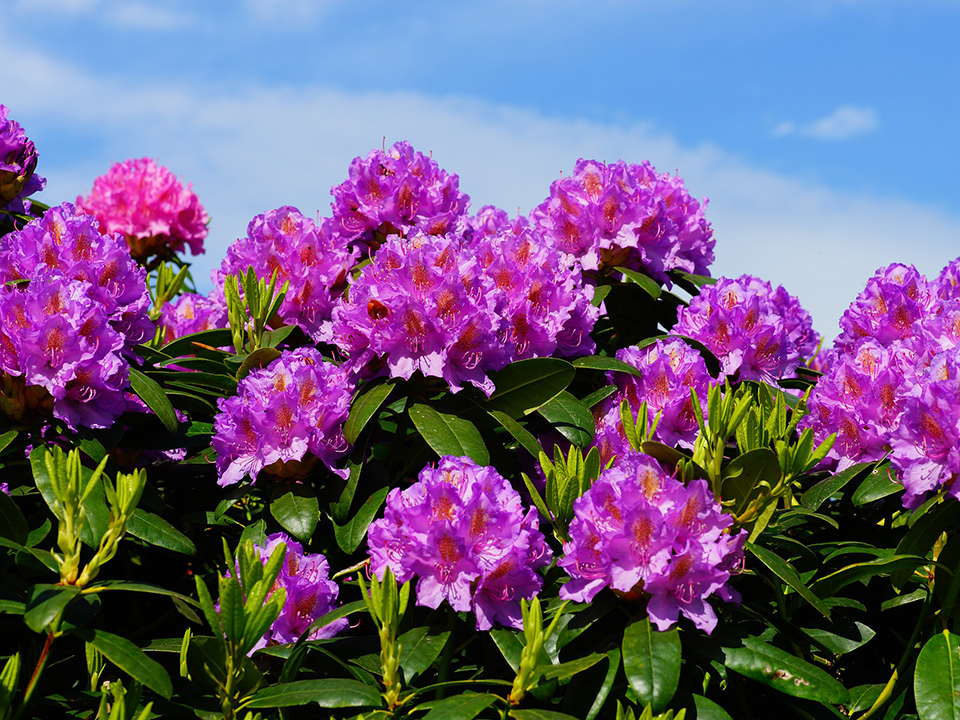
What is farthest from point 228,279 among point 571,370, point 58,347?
point 571,370

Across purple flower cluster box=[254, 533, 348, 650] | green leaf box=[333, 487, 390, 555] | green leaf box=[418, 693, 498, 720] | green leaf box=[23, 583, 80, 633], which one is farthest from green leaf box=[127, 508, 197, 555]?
green leaf box=[418, 693, 498, 720]

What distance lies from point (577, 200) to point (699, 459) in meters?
1.13

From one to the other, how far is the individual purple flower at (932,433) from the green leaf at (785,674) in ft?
1.57

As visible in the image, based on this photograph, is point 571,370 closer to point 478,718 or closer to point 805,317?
point 478,718

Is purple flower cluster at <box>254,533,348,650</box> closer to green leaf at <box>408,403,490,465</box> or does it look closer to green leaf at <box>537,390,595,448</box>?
green leaf at <box>408,403,490,465</box>

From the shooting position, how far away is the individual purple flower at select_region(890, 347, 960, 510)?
1961 millimetres

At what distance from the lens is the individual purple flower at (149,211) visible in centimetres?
505

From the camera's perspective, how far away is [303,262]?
108 inches

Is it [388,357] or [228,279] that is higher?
[228,279]

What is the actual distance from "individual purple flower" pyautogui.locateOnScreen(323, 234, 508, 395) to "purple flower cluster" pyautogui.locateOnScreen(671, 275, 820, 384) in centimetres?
68

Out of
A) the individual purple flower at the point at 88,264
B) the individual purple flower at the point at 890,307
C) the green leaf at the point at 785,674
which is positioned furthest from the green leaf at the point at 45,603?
the individual purple flower at the point at 890,307

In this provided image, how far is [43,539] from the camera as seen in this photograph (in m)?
2.11

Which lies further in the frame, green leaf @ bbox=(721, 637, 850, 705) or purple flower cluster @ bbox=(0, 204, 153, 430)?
purple flower cluster @ bbox=(0, 204, 153, 430)

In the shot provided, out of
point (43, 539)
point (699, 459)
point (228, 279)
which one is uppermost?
point (228, 279)
